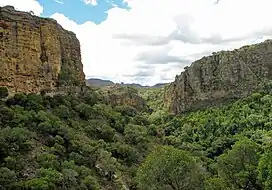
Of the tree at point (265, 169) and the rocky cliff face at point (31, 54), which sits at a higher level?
the rocky cliff face at point (31, 54)

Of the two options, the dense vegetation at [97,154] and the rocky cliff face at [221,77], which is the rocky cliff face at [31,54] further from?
the rocky cliff face at [221,77]

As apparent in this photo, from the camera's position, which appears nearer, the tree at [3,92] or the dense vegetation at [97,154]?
the dense vegetation at [97,154]

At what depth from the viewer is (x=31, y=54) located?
60.9m

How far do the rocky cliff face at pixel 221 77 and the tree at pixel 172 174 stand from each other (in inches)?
3563

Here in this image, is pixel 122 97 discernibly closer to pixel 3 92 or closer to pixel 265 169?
pixel 3 92

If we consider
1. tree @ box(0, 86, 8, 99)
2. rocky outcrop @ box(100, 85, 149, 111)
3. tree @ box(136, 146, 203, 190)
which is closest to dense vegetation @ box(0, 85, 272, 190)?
→ tree @ box(136, 146, 203, 190)

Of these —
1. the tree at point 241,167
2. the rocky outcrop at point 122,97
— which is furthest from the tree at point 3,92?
the rocky outcrop at point 122,97

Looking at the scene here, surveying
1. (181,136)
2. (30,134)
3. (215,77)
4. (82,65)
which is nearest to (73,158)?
(30,134)

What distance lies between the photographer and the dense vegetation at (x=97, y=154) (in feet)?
111

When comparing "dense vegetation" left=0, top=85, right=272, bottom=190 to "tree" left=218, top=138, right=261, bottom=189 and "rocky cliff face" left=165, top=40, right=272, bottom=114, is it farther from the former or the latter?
"rocky cliff face" left=165, top=40, right=272, bottom=114

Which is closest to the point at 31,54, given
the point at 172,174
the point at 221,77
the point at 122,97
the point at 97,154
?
the point at 97,154

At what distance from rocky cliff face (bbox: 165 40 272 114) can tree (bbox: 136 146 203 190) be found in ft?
297

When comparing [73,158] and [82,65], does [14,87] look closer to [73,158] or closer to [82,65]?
[73,158]

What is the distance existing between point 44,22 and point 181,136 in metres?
40.0
